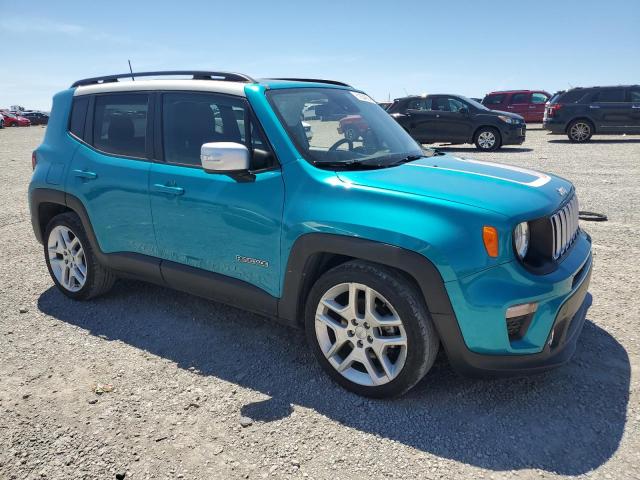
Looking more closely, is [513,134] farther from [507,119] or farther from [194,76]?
[194,76]

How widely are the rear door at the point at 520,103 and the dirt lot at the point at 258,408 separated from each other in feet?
67.3

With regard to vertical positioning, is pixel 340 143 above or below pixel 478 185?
above

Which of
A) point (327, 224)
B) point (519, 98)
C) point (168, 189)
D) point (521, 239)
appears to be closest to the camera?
point (521, 239)

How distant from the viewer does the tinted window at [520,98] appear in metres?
22.6

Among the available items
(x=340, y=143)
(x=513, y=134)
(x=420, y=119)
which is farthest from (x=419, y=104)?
(x=340, y=143)

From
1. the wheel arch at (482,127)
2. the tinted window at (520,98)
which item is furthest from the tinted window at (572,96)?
the tinted window at (520,98)

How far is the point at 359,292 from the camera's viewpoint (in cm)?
289

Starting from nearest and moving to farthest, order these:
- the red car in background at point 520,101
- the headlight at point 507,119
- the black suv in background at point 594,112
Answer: the headlight at point 507,119 < the black suv in background at point 594,112 < the red car in background at point 520,101

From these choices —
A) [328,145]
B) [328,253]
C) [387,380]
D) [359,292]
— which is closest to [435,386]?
[387,380]

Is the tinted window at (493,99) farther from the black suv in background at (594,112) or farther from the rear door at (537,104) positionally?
the black suv in background at (594,112)

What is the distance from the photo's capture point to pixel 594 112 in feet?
53.7

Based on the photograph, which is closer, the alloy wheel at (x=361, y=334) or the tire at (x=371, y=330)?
the tire at (x=371, y=330)

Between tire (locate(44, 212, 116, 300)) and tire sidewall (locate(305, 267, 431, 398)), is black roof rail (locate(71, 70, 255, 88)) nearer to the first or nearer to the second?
tire (locate(44, 212, 116, 300))

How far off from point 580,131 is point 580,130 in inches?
1.4
